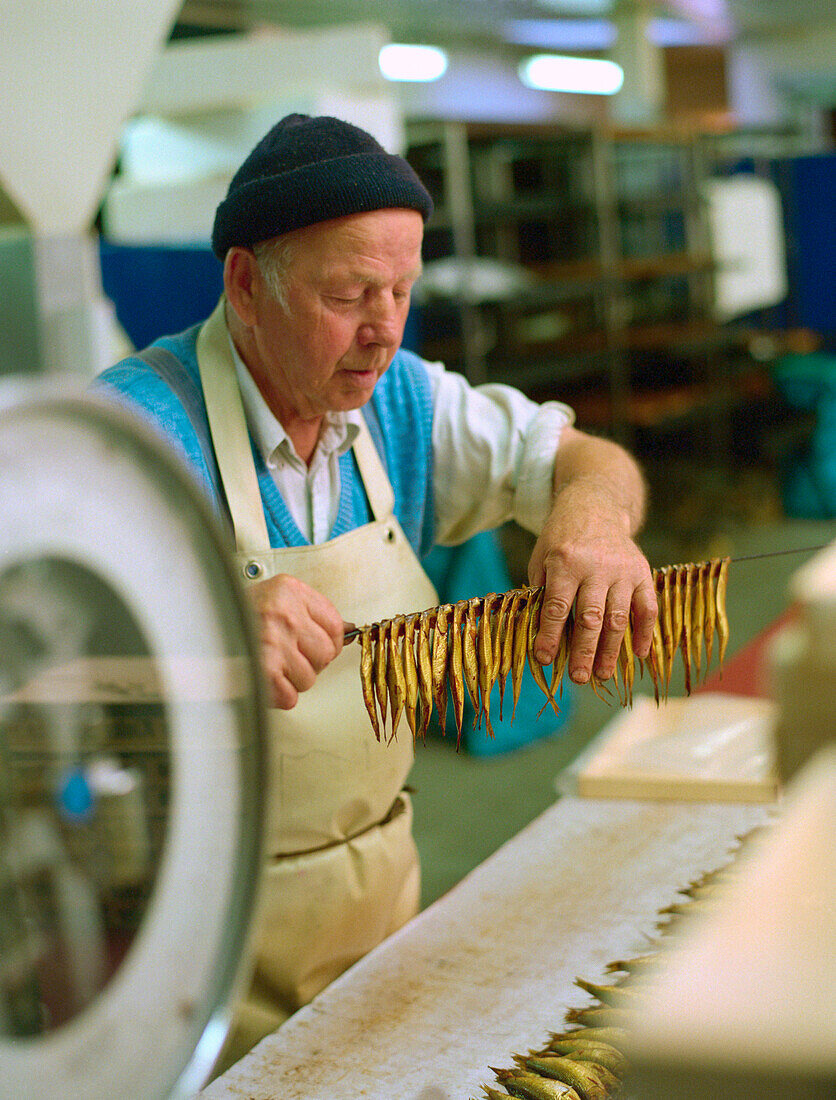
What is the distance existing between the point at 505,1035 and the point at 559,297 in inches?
180

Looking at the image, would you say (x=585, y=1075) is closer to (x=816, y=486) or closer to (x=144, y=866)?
(x=144, y=866)

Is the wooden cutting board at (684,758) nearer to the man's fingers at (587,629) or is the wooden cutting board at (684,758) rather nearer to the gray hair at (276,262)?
the man's fingers at (587,629)

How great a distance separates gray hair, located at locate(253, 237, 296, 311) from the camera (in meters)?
1.16

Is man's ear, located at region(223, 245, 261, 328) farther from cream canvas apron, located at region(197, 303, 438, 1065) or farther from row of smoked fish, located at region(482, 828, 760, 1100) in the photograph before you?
row of smoked fish, located at region(482, 828, 760, 1100)

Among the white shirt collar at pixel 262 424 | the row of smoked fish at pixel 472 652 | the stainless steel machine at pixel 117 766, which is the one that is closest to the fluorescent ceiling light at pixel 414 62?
the white shirt collar at pixel 262 424

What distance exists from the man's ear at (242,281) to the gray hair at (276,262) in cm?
1

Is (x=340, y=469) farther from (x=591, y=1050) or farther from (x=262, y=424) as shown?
(x=591, y=1050)

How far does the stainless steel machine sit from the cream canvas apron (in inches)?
19.4

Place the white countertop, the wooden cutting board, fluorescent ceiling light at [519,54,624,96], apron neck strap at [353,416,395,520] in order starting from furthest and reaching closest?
fluorescent ceiling light at [519,54,624,96], the wooden cutting board, apron neck strap at [353,416,395,520], the white countertop

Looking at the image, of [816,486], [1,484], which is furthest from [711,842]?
[816,486]

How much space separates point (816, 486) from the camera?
675 cm

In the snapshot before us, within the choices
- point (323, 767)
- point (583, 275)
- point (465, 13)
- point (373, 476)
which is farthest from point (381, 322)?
point (465, 13)

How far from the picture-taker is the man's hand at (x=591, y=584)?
108cm

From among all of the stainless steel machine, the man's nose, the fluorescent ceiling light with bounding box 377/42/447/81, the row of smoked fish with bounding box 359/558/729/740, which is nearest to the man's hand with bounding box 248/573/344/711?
the row of smoked fish with bounding box 359/558/729/740
